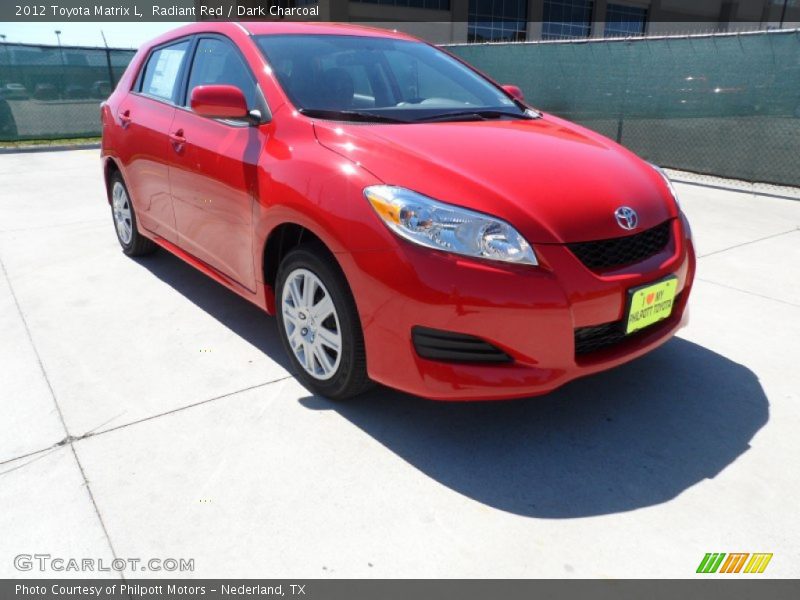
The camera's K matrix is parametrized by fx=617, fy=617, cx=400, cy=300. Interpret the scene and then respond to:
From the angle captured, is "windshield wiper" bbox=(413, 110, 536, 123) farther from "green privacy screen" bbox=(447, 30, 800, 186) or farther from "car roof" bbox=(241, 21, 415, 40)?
"green privacy screen" bbox=(447, 30, 800, 186)

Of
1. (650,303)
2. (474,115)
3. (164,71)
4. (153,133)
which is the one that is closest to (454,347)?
(650,303)

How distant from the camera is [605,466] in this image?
2352mm

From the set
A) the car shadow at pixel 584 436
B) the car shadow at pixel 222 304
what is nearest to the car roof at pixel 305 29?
the car shadow at pixel 222 304

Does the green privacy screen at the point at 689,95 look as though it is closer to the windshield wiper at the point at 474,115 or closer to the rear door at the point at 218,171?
the windshield wiper at the point at 474,115

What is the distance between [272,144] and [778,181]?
24.9ft

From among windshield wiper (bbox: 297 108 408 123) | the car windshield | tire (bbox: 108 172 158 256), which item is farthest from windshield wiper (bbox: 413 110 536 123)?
tire (bbox: 108 172 158 256)

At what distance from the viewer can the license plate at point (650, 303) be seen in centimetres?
236

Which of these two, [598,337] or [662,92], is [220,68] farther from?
[662,92]

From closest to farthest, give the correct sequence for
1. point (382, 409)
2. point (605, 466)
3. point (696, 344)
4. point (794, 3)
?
point (605, 466) < point (382, 409) < point (696, 344) < point (794, 3)

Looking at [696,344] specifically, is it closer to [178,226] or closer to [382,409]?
[382,409]

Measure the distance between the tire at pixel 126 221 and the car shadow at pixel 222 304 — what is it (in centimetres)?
12

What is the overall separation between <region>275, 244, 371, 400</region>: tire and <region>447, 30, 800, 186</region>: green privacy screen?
7.54 m

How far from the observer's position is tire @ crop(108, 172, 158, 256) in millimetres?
4590

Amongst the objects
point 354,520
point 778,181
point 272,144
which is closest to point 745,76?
point 778,181
